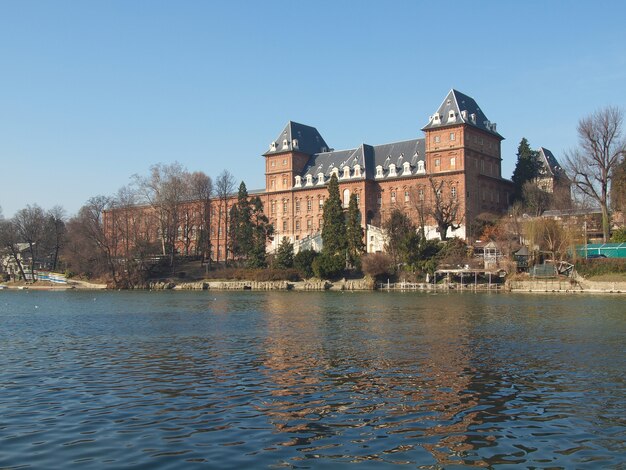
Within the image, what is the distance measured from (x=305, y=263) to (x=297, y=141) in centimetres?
3156

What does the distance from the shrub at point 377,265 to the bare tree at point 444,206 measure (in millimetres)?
9294

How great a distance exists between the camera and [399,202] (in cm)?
8844

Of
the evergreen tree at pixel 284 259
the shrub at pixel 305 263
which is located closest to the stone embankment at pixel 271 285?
the shrub at pixel 305 263

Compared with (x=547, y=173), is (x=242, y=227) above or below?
below

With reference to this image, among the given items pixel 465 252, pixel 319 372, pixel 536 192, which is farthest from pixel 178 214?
pixel 319 372

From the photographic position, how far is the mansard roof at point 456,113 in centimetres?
8306

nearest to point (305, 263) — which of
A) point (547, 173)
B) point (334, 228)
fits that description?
point (334, 228)

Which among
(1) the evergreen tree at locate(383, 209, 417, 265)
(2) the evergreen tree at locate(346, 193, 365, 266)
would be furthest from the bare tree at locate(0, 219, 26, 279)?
(1) the evergreen tree at locate(383, 209, 417, 265)

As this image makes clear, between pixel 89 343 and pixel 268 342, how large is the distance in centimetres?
635

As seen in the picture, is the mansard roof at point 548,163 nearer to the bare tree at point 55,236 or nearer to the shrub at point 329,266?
the shrub at point 329,266

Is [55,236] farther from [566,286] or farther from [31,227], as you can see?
[566,286]

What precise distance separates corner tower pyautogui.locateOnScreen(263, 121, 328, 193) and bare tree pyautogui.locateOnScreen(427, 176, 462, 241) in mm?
25379

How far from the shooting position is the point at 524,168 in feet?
283

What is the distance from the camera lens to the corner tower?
99000 millimetres
